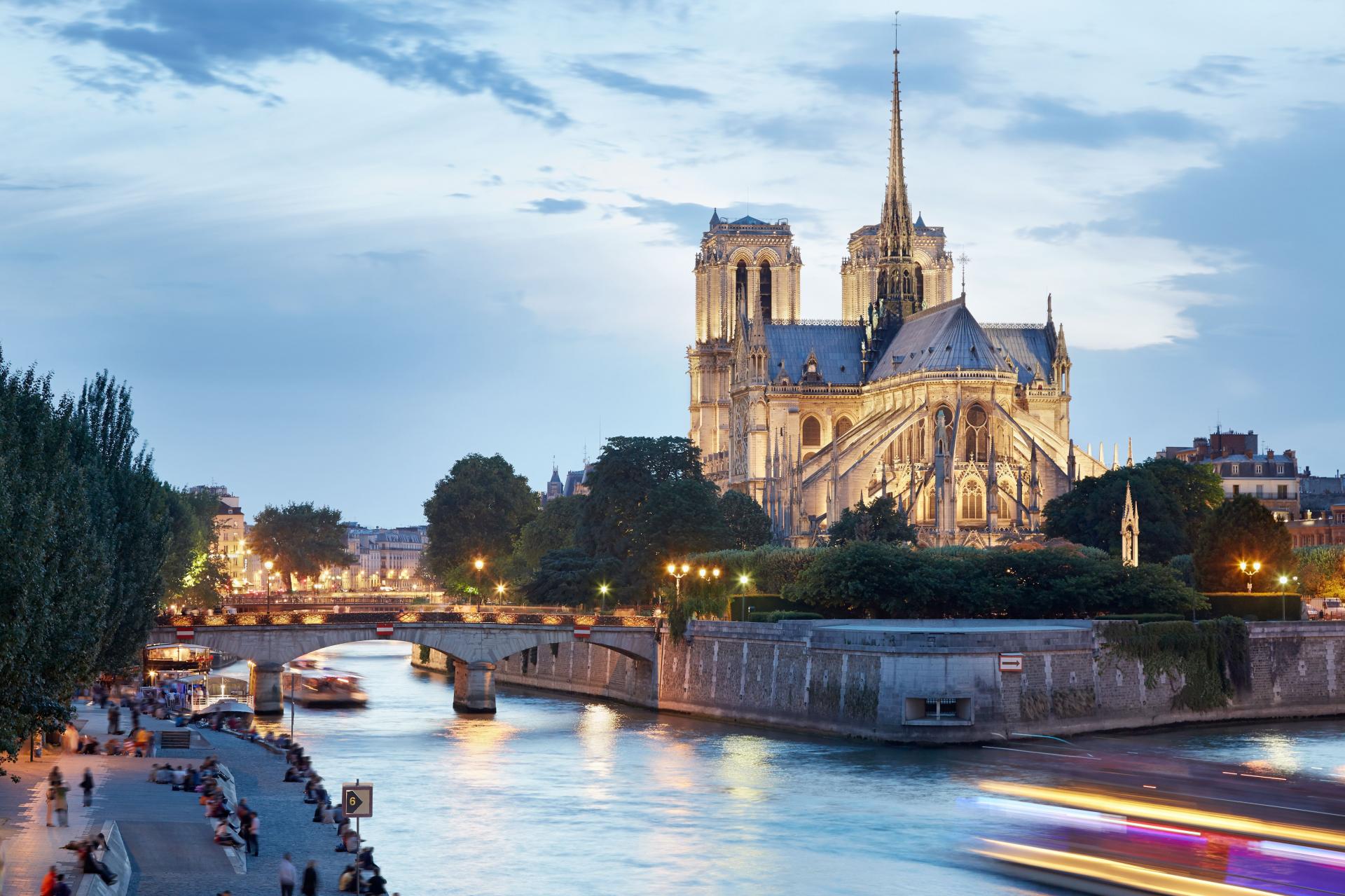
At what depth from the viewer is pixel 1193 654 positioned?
6825cm

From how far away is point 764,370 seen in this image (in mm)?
134000

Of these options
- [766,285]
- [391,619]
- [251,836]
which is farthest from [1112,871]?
[766,285]

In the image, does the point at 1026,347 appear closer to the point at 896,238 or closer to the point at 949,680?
the point at 896,238

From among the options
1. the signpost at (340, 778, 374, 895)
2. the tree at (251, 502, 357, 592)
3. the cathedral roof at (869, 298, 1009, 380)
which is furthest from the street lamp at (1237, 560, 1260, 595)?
the tree at (251, 502, 357, 592)

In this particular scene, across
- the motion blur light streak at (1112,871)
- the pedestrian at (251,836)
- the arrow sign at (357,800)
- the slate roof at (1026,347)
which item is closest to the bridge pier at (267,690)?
the pedestrian at (251,836)

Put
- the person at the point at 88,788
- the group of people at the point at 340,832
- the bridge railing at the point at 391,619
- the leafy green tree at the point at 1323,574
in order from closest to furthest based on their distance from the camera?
1. the group of people at the point at 340,832
2. the person at the point at 88,788
3. the bridge railing at the point at 391,619
4. the leafy green tree at the point at 1323,574

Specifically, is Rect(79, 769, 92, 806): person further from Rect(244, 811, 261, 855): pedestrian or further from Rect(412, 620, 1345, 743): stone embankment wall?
Rect(412, 620, 1345, 743): stone embankment wall

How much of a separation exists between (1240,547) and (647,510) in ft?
91.9

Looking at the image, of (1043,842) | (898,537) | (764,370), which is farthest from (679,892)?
(764,370)

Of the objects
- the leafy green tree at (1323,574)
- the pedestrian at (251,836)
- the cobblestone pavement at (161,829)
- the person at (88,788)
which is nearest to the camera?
the cobblestone pavement at (161,829)

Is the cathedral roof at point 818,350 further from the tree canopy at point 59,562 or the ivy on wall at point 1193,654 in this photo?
the tree canopy at point 59,562

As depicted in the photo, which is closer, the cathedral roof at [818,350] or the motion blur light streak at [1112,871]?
the motion blur light streak at [1112,871]

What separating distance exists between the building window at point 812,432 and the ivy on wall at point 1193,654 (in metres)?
66.6

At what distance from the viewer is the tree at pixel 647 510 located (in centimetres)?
9181
